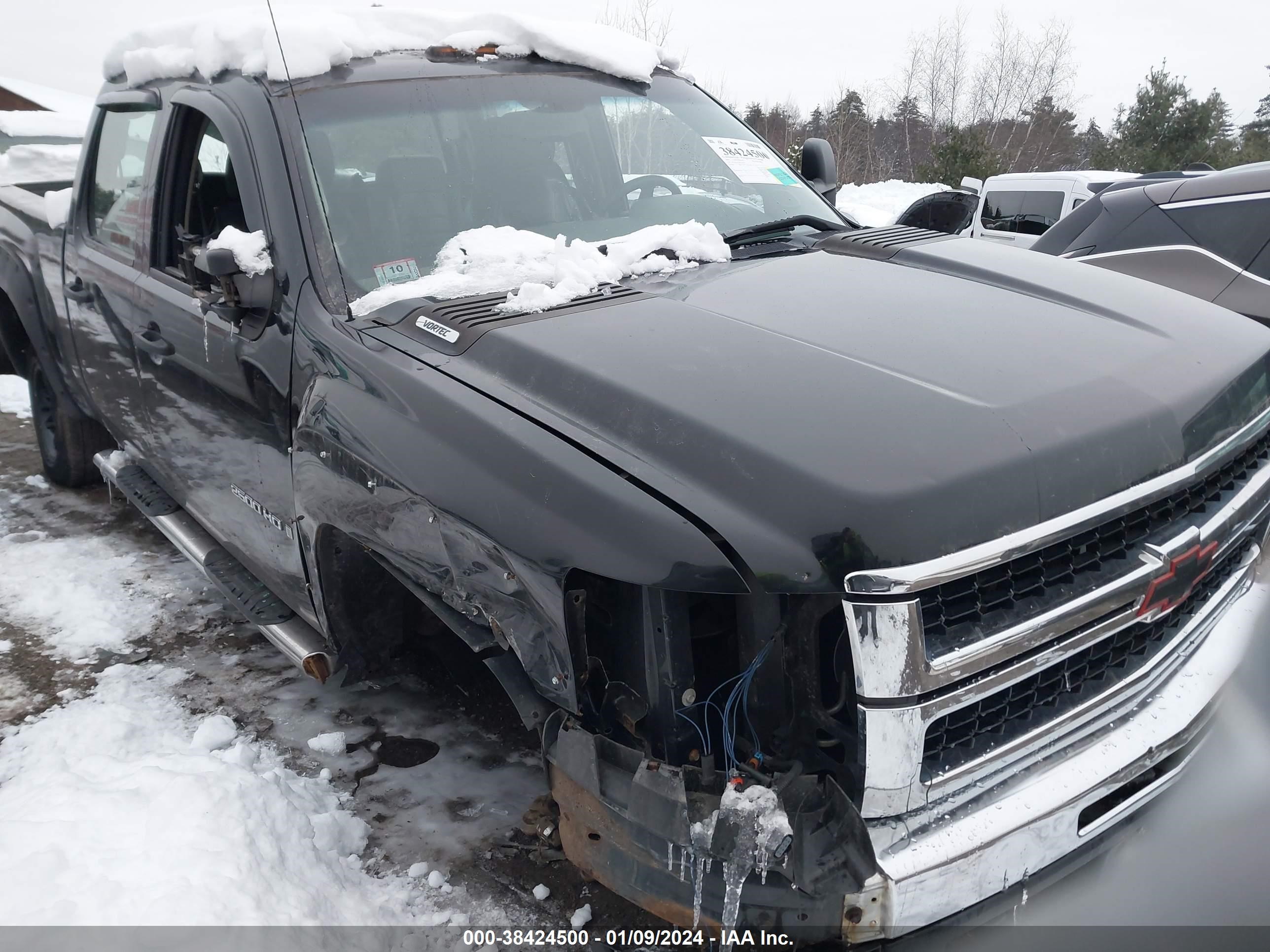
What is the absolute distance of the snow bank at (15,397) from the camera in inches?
272

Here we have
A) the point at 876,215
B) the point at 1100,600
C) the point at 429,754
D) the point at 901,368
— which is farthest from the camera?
the point at 876,215

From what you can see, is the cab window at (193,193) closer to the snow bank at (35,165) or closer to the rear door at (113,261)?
the rear door at (113,261)

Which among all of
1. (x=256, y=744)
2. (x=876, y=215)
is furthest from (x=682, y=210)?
(x=876, y=215)

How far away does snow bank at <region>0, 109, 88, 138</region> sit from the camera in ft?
26.2

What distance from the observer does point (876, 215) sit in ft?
62.0

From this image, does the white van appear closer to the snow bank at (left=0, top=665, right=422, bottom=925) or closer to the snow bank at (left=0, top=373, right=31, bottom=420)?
the snow bank at (left=0, top=373, right=31, bottom=420)

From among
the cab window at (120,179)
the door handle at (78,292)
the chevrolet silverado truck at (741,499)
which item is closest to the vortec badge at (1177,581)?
the chevrolet silverado truck at (741,499)

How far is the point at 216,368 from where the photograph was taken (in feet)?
9.39

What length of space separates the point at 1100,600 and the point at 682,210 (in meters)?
1.82

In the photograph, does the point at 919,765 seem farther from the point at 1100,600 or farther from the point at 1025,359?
the point at 1025,359

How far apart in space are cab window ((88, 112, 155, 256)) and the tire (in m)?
1.48

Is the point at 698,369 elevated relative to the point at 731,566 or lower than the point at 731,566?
elevated

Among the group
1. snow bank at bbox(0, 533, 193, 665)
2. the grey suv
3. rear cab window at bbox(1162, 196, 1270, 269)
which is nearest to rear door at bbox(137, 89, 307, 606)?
snow bank at bbox(0, 533, 193, 665)

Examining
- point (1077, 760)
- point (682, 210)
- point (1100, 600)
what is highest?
point (682, 210)
